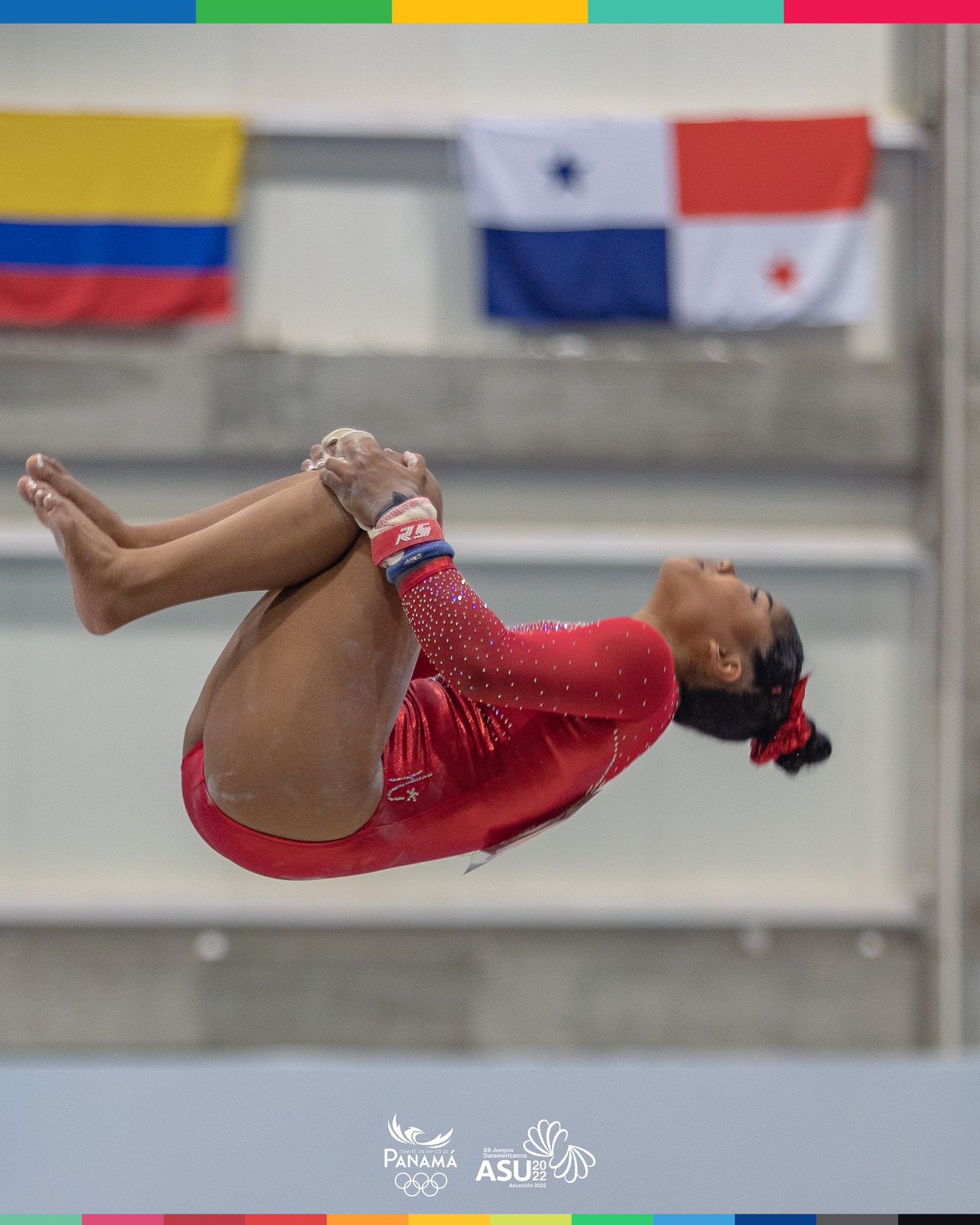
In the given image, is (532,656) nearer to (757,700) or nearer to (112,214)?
(757,700)

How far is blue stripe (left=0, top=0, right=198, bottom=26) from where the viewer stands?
14.8ft

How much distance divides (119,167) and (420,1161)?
13.0 feet

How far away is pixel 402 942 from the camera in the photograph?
15.7 feet

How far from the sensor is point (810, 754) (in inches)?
83.0

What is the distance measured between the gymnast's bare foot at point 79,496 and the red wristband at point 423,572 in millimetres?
603

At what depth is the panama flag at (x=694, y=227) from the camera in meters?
4.80

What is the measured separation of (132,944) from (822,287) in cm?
405

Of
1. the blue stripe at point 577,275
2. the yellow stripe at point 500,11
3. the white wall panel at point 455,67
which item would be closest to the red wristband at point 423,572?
the yellow stripe at point 500,11

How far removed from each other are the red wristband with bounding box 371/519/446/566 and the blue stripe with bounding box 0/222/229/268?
11.3 ft

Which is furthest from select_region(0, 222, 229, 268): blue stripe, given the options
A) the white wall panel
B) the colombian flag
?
the white wall panel

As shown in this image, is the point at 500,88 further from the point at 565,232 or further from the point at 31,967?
the point at 31,967

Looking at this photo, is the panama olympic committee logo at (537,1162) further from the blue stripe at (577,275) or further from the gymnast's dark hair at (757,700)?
the blue stripe at (577,275)

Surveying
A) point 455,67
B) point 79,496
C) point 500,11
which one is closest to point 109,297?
point 455,67

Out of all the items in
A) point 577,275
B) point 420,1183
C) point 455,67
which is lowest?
point 420,1183
